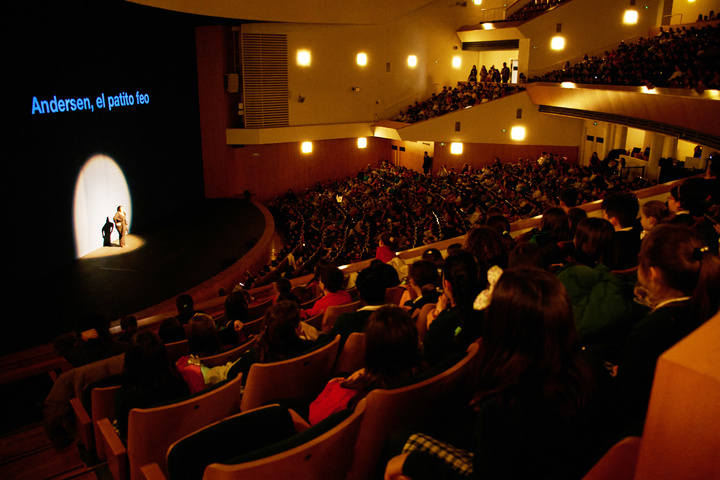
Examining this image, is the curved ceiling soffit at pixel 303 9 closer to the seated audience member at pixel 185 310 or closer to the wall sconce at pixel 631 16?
the wall sconce at pixel 631 16

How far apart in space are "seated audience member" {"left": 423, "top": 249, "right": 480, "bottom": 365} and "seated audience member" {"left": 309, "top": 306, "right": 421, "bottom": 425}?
0.28 metres

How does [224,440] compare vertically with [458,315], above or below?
below

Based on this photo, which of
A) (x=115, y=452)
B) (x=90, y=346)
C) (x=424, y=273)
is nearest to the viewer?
(x=115, y=452)

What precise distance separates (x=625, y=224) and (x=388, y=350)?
2.39 metres

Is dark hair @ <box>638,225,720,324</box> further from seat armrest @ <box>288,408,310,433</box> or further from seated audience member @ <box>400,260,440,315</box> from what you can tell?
→ seated audience member @ <box>400,260,440,315</box>

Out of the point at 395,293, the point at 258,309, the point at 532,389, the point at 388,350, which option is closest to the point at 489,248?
the point at 395,293

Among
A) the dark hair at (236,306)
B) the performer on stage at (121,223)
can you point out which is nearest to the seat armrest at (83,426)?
the dark hair at (236,306)

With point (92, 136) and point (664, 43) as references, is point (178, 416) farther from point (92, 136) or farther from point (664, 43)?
point (664, 43)

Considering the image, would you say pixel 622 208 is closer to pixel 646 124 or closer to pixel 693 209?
pixel 693 209

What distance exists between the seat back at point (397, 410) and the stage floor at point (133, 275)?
616 centimetres

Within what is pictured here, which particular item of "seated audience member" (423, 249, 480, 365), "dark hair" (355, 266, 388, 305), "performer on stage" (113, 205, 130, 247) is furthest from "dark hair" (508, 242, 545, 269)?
"performer on stage" (113, 205, 130, 247)

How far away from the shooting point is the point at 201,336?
3.17m

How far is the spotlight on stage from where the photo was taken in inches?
387

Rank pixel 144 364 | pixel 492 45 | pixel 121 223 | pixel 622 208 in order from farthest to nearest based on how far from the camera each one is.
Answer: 1. pixel 492 45
2. pixel 121 223
3. pixel 622 208
4. pixel 144 364
